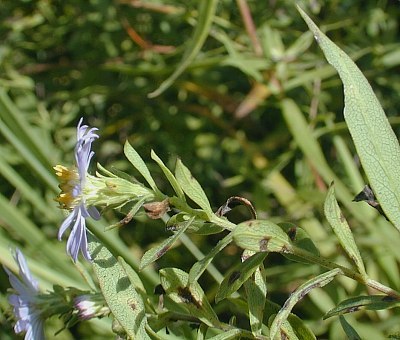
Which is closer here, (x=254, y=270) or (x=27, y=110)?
(x=254, y=270)

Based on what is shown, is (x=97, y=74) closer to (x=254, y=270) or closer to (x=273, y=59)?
(x=273, y=59)

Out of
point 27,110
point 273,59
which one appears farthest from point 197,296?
point 27,110

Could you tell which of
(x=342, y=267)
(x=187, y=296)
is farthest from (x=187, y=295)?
(x=342, y=267)

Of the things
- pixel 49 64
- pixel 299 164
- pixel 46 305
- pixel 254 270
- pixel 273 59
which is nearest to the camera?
pixel 254 270

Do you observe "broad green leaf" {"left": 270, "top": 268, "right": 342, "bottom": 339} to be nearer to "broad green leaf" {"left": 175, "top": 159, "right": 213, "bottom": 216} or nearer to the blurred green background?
"broad green leaf" {"left": 175, "top": 159, "right": 213, "bottom": 216}

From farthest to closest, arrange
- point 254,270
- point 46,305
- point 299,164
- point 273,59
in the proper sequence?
point 299,164 → point 273,59 → point 46,305 → point 254,270

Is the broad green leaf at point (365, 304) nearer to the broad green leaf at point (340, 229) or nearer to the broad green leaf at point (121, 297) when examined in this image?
the broad green leaf at point (340, 229)

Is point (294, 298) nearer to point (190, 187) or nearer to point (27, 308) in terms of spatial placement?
point (190, 187)
